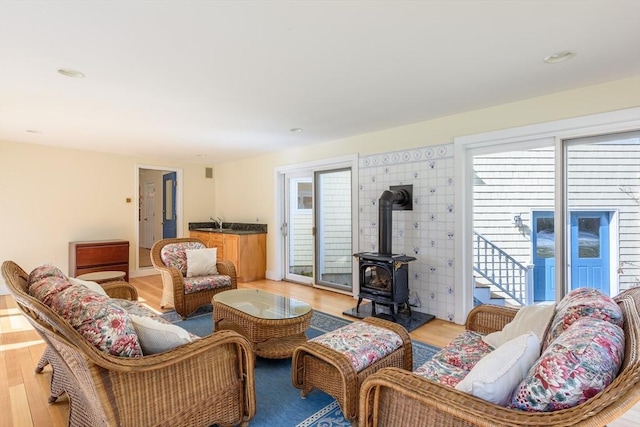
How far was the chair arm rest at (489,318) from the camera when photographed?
2176 mm

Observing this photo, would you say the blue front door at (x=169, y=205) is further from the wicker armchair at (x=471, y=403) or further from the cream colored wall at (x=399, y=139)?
the wicker armchair at (x=471, y=403)

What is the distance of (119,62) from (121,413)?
7.06 feet

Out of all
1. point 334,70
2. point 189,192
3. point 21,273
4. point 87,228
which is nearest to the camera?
point 21,273

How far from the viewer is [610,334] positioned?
1.15m

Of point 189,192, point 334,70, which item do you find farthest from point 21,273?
point 189,192

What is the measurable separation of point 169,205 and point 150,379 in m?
6.29

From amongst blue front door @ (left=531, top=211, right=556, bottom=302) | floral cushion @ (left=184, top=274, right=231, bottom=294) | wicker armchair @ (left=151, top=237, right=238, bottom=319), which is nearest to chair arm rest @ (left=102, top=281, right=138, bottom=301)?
wicker armchair @ (left=151, top=237, right=238, bottom=319)

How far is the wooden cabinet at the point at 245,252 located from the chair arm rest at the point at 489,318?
4.01 metres

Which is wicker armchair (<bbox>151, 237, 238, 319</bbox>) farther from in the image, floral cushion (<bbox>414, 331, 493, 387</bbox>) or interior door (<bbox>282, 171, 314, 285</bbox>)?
floral cushion (<bbox>414, 331, 493, 387</bbox>)

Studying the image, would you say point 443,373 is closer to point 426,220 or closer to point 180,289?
point 426,220

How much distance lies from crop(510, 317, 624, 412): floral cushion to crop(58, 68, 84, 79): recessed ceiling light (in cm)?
325

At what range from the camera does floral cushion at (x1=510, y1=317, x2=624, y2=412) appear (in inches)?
39.7

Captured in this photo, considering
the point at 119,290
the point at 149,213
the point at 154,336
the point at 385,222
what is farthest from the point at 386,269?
the point at 149,213

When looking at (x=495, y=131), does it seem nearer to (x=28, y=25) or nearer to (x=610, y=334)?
(x=610, y=334)
